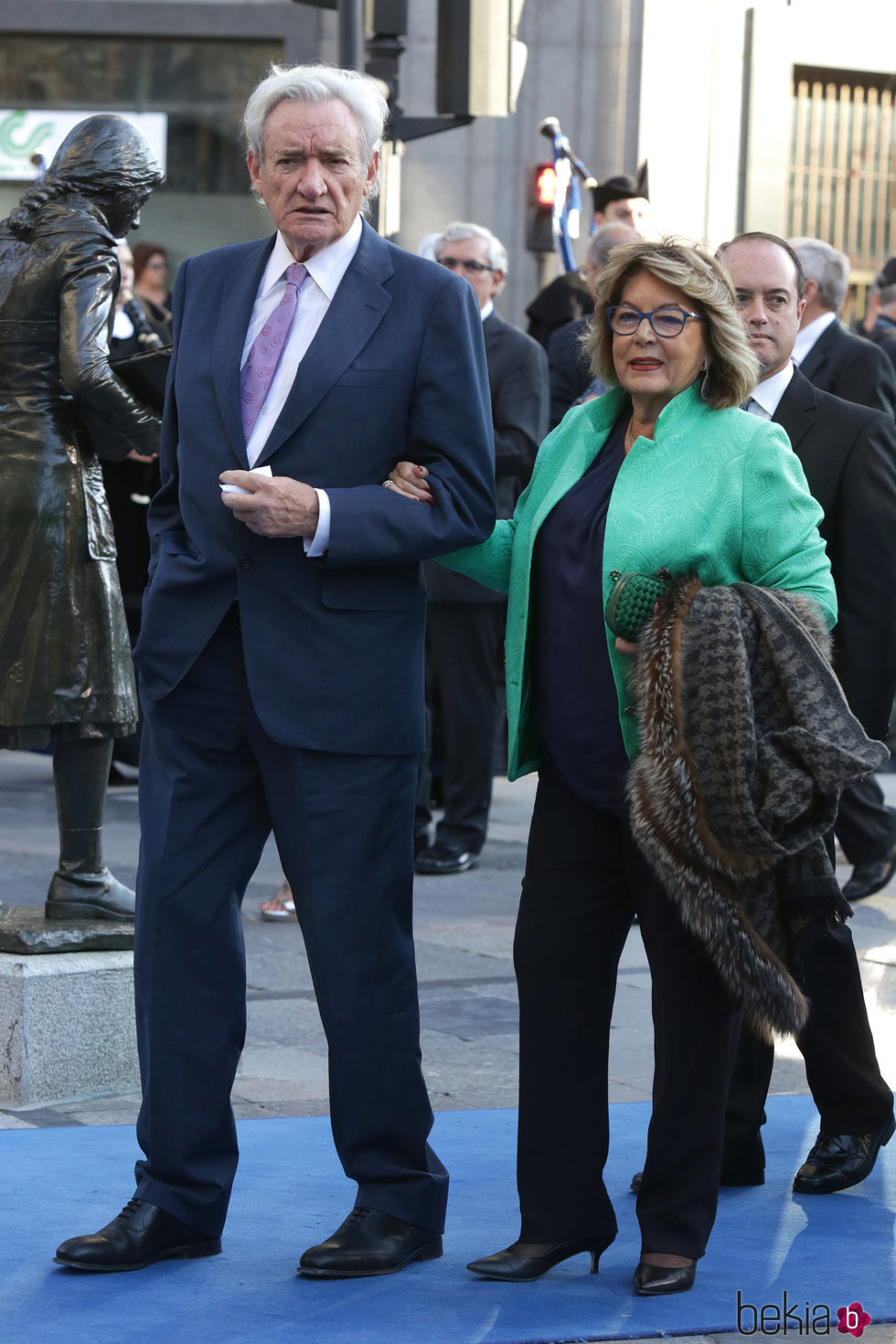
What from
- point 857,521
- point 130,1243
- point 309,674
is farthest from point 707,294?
point 130,1243

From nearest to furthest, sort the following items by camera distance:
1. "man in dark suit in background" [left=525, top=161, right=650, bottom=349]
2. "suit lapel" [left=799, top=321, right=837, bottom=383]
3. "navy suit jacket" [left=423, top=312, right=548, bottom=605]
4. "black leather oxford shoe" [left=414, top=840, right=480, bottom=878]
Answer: "suit lapel" [left=799, top=321, right=837, bottom=383], "navy suit jacket" [left=423, top=312, right=548, bottom=605], "black leather oxford shoe" [left=414, top=840, right=480, bottom=878], "man in dark suit in background" [left=525, top=161, right=650, bottom=349]

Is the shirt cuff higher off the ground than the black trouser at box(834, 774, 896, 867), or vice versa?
the shirt cuff

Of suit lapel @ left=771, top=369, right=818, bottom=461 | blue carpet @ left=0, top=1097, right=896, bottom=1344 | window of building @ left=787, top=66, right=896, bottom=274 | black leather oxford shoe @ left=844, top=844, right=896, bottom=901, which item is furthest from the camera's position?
window of building @ left=787, top=66, right=896, bottom=274

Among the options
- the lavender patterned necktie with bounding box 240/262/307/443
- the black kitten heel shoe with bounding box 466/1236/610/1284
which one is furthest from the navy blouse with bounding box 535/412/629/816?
the black kitten heel shoe with bounding box 466/1236/610/1284

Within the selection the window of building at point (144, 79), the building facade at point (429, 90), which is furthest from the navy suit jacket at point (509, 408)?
the window of building at point (144, 79)

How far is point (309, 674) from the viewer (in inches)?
141

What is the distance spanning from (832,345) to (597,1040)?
11.9ft

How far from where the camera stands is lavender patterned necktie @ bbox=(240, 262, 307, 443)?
3646mm

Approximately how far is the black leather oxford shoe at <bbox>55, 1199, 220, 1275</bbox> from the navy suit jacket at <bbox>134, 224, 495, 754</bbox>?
910mm

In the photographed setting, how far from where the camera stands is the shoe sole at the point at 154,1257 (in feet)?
11.8

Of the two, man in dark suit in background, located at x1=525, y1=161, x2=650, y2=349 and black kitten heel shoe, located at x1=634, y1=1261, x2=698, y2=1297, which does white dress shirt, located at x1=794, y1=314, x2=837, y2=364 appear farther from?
black kitten heel shoe, located at x1=634, y1=1261, x2=698, y2=1297

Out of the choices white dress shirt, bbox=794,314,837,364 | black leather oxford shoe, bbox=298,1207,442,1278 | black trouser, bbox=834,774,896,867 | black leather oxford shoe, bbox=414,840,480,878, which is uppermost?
white dress shirt, bbox=794,314,837,364

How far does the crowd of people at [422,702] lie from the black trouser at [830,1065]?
53 centimetres

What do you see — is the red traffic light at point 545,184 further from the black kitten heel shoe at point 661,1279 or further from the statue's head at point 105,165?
the black kitten heel shoe at point 661,1279
